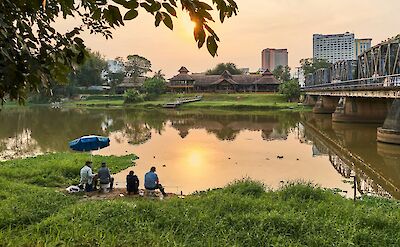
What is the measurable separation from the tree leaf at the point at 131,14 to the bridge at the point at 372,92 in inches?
950

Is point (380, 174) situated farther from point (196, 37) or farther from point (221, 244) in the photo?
point (196, 37)

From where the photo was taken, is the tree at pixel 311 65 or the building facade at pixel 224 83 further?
the tree at pixel 311 65

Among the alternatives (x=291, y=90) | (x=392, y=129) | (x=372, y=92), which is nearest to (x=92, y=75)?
(x=291, y=90)

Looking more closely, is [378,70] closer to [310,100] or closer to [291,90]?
[310,100]

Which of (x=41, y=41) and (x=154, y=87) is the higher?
(x=154, y=87)

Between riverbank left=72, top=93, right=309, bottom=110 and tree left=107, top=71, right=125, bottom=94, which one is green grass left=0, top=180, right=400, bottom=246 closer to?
riverbank left=72, top=93, right=309, bottom=110

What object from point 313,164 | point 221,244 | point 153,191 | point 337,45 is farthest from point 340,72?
point 337,45

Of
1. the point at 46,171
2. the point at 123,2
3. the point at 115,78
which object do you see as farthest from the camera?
the point at 115,78

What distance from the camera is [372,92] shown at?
28.6m

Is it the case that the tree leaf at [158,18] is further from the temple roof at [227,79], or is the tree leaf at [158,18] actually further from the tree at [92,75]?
the tree at [92,75]

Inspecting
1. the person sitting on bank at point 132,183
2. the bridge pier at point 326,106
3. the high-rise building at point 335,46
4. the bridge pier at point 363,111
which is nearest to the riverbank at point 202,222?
the person sitting on bank at point 132,183

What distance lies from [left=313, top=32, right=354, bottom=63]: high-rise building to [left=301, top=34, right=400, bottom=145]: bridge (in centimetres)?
12596

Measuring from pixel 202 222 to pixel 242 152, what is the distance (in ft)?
A: 52.6

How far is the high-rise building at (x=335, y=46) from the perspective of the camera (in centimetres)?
17969
